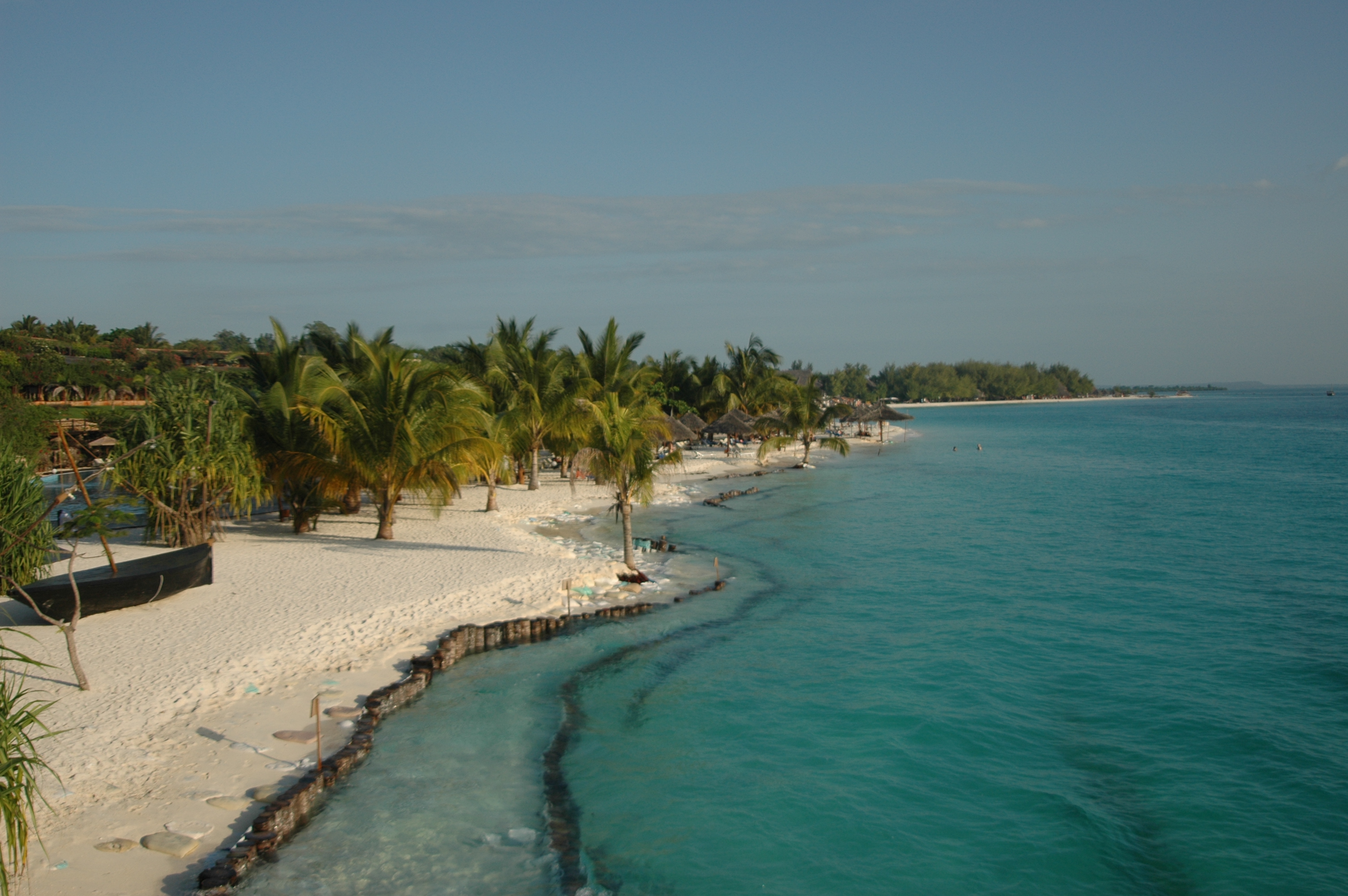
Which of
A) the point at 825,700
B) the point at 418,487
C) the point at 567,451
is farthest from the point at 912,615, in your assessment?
the point at 567,451

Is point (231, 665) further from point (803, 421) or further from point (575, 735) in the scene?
point (803, 421)

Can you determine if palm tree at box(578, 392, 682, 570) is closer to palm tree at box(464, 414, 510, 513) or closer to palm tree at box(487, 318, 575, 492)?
palm tree at box(464, 414, 510, 513)

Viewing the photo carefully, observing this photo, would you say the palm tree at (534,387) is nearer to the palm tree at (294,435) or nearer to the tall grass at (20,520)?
the palm tree at (294,435)

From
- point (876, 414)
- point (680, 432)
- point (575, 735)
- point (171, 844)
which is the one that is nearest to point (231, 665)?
point (171, 844)

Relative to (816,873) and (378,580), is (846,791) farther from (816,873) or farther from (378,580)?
(378,580)

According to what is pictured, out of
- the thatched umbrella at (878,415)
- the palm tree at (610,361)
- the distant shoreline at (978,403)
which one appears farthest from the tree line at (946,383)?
the palm tree at (610,361)

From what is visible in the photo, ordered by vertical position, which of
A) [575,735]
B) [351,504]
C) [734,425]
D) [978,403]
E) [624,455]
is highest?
[978,403]
